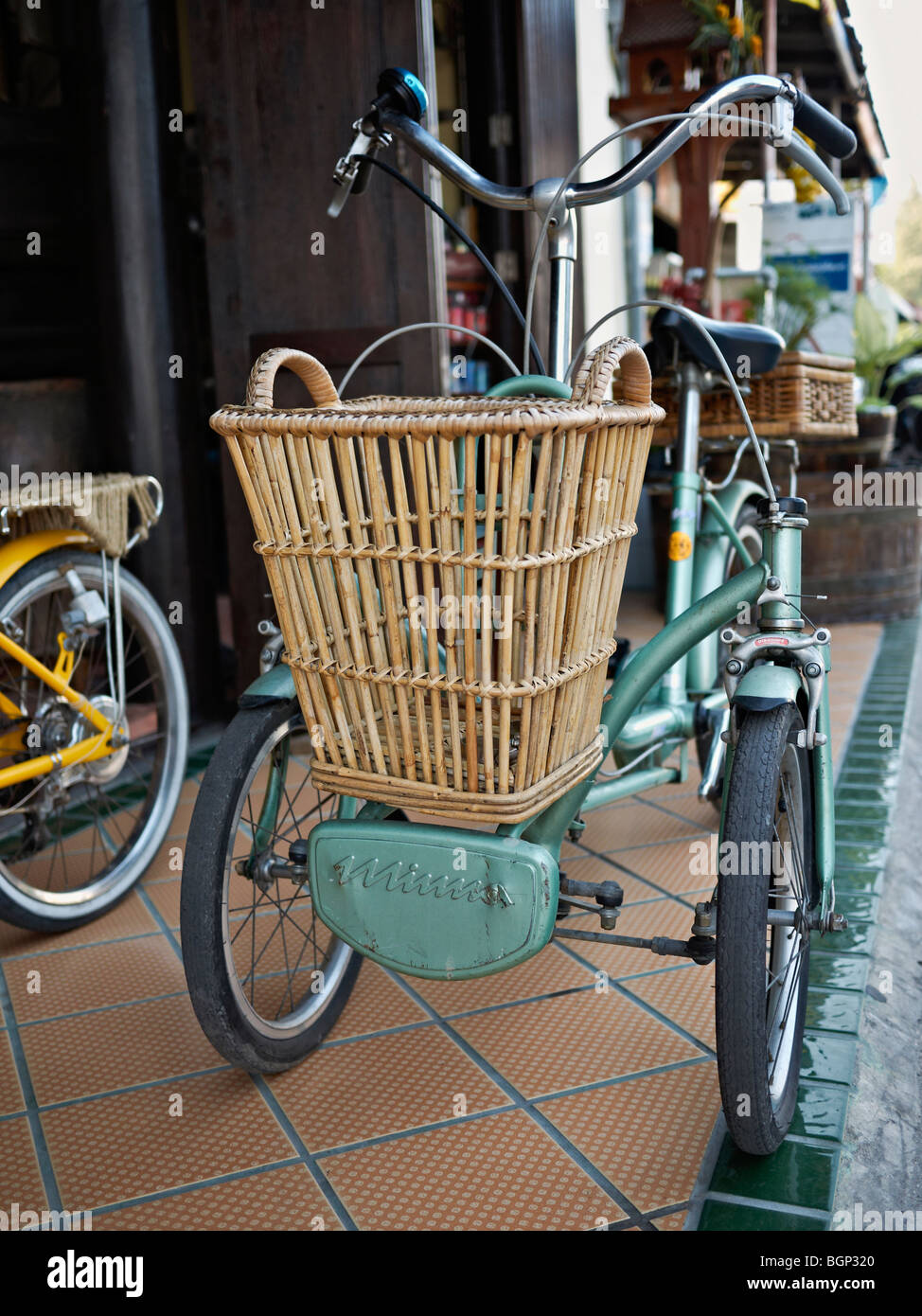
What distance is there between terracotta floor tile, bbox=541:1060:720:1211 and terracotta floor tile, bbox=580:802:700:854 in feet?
3.23

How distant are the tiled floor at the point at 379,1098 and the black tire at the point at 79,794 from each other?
0.37 ft

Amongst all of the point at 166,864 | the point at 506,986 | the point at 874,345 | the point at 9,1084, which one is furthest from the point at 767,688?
the point at 874,345

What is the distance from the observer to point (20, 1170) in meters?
1.64

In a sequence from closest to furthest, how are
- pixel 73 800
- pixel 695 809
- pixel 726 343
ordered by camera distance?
1. pixel 726 343
2. pixel 695 809
3. pixel 73 800

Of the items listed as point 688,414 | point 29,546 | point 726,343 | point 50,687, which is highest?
point 726,343

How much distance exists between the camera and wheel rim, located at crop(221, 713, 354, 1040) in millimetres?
1746

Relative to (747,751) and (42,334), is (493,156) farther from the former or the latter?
(747,751)

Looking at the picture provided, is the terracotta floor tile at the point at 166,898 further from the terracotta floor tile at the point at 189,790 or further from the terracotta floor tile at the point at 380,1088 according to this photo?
the terracotta floor tile at the point at 380,1088

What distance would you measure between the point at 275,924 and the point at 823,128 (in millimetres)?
1684

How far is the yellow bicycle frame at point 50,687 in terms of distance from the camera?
7.25ft

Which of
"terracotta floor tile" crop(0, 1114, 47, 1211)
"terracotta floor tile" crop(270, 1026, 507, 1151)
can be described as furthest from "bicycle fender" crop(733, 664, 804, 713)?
"terracotta floor tile" crop(0, 1114, 47, 1211)

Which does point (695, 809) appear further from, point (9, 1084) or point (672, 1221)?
point (9, 1084)

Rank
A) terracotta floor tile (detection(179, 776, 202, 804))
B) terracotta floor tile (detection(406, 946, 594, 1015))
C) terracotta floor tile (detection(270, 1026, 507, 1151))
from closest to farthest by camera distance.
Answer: terracotta floor tile (detection(270, 1026, 507, 1151)), terracotta floor tile (detection(406, 946, 594, 1015)), terracotta floor tile (detection(179, 776, 202, 804))

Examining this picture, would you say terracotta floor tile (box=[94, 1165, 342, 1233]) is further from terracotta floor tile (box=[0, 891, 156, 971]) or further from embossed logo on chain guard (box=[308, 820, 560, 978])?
terracotta floor tile (box=[0, 891, 156, 971])
